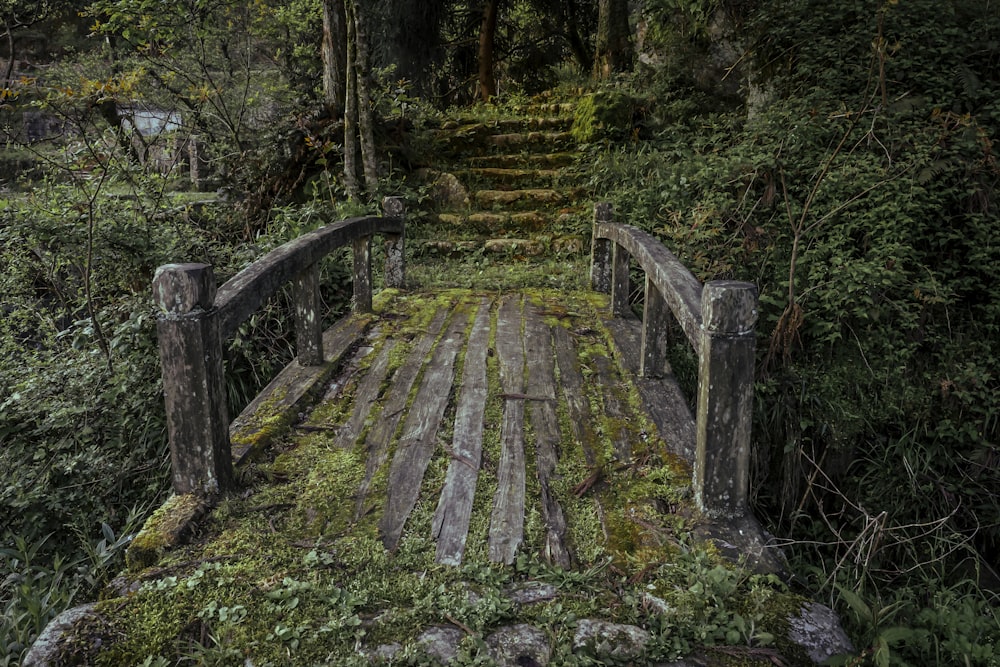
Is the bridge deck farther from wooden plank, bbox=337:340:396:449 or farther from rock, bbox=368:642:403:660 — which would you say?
rock, bbox=368:642:403:660

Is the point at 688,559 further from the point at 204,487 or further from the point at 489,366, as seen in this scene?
the point at 489,366

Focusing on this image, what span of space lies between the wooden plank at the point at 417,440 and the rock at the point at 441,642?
490 mm

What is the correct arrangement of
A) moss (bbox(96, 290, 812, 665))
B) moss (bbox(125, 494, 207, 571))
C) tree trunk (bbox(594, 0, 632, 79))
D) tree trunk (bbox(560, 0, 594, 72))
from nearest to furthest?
1. moss (bbox(96, 290, 812, 665))
2. moss (bbox(125, 494, 207, 571))
3. tree trunk (bbox(594, 0, 632, 79))
4. tree trunk (bbox(560, 0, 594, 72))

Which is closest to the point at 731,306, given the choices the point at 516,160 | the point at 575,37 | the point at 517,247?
the point at 517,247

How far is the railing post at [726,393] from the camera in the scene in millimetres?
2354

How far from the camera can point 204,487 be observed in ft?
8.38

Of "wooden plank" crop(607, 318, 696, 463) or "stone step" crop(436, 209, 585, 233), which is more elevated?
"stone step" crop(436, 209, 585, 233)

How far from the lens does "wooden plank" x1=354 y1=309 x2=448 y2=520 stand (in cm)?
282

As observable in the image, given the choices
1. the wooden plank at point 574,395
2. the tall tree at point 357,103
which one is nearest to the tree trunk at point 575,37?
the tall tree at point 357,103

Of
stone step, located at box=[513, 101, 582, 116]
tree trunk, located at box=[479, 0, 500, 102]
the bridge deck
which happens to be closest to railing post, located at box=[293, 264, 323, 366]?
the bridge deck

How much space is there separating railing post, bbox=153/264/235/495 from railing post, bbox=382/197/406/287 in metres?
3.86

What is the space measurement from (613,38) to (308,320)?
10.7 metres

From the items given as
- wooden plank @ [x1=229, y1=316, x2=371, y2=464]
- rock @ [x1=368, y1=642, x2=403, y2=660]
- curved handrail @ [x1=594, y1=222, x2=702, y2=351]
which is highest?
curved handrail @ [x1=594, y1=222, x2=702, y2=351]

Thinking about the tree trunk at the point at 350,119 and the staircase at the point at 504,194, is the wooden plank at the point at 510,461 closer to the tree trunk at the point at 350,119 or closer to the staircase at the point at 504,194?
the staircase at the point at 504,194
